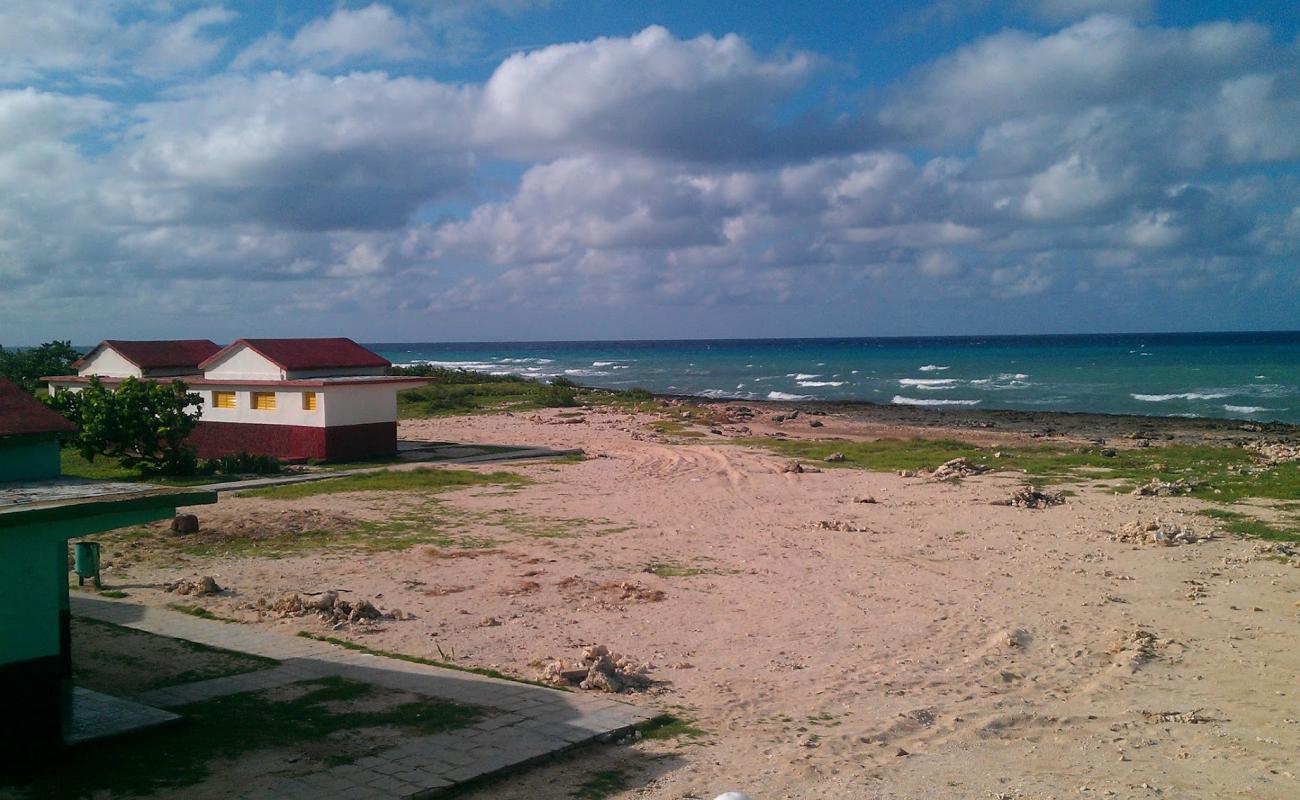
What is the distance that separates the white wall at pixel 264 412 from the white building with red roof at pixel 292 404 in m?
0.02

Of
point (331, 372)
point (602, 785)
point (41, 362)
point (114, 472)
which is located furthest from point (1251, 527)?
point (41, 362)

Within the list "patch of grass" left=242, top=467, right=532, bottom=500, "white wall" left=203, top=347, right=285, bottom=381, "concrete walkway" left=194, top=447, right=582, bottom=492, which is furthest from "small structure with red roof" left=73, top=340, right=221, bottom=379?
"patch of grass" left=242, top=467, right=532, bottom=500

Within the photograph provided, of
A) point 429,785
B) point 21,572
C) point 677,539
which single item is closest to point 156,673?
point 21,572

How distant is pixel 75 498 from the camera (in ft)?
21.0

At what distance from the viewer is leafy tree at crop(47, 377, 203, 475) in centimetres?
2111

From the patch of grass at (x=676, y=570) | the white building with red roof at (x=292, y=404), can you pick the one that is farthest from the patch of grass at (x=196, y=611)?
the white building with red roof at (x=292, y=404)

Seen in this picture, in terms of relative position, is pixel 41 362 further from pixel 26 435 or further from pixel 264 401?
pixel 26 435

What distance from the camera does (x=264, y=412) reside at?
969 inches

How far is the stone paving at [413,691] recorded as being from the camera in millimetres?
6328

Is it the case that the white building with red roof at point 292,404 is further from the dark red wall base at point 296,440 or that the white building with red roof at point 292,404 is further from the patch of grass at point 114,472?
the patch of grass at point 114,472

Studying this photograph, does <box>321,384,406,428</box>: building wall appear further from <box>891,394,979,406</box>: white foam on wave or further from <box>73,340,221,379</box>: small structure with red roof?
<box>891,394,979,406</box>: white foam on wave

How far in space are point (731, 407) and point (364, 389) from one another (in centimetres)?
2796

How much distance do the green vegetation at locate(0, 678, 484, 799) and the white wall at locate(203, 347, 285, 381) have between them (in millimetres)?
17657

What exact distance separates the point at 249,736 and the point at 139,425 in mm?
16430
